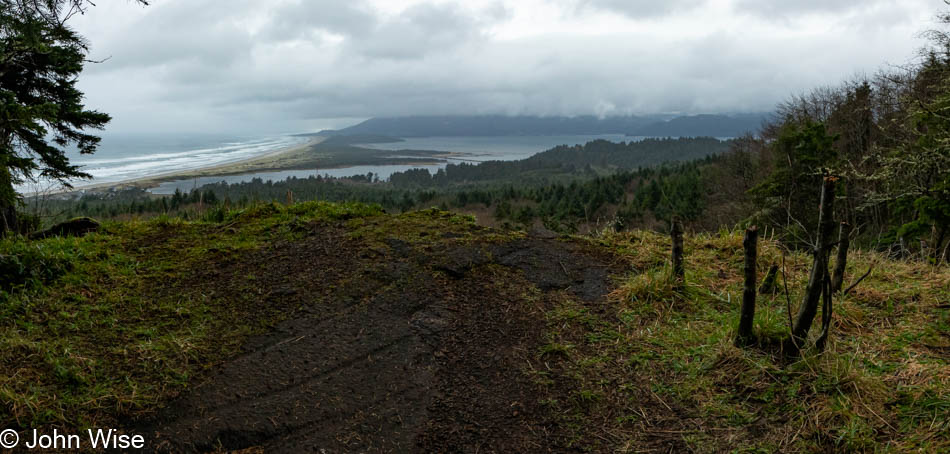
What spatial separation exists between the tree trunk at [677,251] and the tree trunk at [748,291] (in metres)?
1.07

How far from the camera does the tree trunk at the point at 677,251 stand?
14.7ft

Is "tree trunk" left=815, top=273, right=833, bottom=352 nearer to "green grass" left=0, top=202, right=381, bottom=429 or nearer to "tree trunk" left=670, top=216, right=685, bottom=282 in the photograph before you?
"tree trunk" left=670, top=216, right=685, bottom=282

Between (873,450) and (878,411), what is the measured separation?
340 millimetres

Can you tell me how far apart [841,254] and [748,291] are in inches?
38.9

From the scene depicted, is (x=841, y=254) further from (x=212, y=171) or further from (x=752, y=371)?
(x=212, y=171)

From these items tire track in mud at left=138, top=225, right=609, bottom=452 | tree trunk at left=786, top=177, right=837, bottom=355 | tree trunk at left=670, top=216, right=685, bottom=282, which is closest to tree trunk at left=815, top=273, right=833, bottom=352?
tree trunk at left=786, top=177, right=837, bottom=355

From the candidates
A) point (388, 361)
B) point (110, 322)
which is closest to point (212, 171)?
point (110, 322)

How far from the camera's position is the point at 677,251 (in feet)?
14.9

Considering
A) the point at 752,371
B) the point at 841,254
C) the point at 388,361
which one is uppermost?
the point at 841,254

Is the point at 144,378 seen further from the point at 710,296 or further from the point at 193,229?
the point at 710,296

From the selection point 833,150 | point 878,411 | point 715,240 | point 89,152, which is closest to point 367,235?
point 715,240

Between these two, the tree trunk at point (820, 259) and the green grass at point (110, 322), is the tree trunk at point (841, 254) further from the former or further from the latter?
the green grass at point (110, 322)

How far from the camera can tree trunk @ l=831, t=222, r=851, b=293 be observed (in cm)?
332

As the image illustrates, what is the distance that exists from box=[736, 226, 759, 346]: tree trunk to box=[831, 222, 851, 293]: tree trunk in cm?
54
